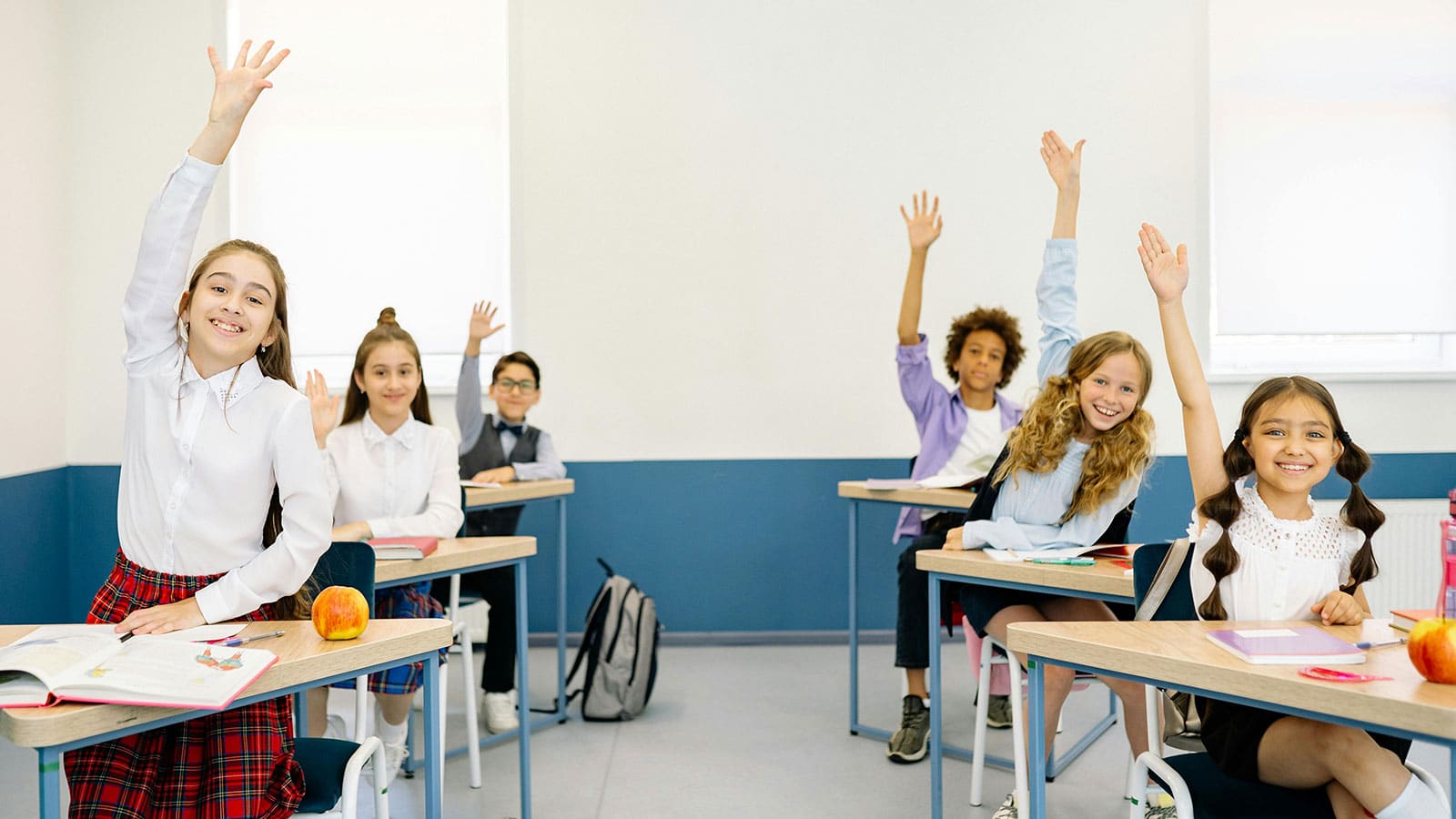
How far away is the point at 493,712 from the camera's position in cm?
342

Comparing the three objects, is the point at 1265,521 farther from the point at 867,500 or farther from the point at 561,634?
the point at 561,634

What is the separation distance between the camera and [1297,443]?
1.91 m

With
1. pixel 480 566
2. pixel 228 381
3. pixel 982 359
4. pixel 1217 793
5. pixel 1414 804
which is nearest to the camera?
pixel 1414 804

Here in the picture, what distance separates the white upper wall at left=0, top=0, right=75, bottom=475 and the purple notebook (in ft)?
13.3

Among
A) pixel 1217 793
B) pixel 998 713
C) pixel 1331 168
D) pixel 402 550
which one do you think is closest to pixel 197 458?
pixel 402 550

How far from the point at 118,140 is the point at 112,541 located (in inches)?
65.7

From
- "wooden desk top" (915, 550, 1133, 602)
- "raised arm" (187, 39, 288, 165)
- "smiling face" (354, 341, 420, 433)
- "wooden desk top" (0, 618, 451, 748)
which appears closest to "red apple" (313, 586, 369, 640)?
"wooden desk top" (0, 618, 451, 748)

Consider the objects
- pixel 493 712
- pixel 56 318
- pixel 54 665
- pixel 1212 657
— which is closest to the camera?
pixel 54 665

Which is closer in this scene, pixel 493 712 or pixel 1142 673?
pixel 1142 673

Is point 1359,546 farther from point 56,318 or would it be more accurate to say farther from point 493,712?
point 56,318

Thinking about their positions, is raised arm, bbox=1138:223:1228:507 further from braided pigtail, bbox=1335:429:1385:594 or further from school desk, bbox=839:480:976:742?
school desk, bbox=839:480:976:742

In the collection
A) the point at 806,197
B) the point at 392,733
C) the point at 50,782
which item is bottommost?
the point at 392,733

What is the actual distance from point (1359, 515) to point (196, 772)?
76.1 inches

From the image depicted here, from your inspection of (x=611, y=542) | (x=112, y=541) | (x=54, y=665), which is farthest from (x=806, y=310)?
(x=54, y=665)
